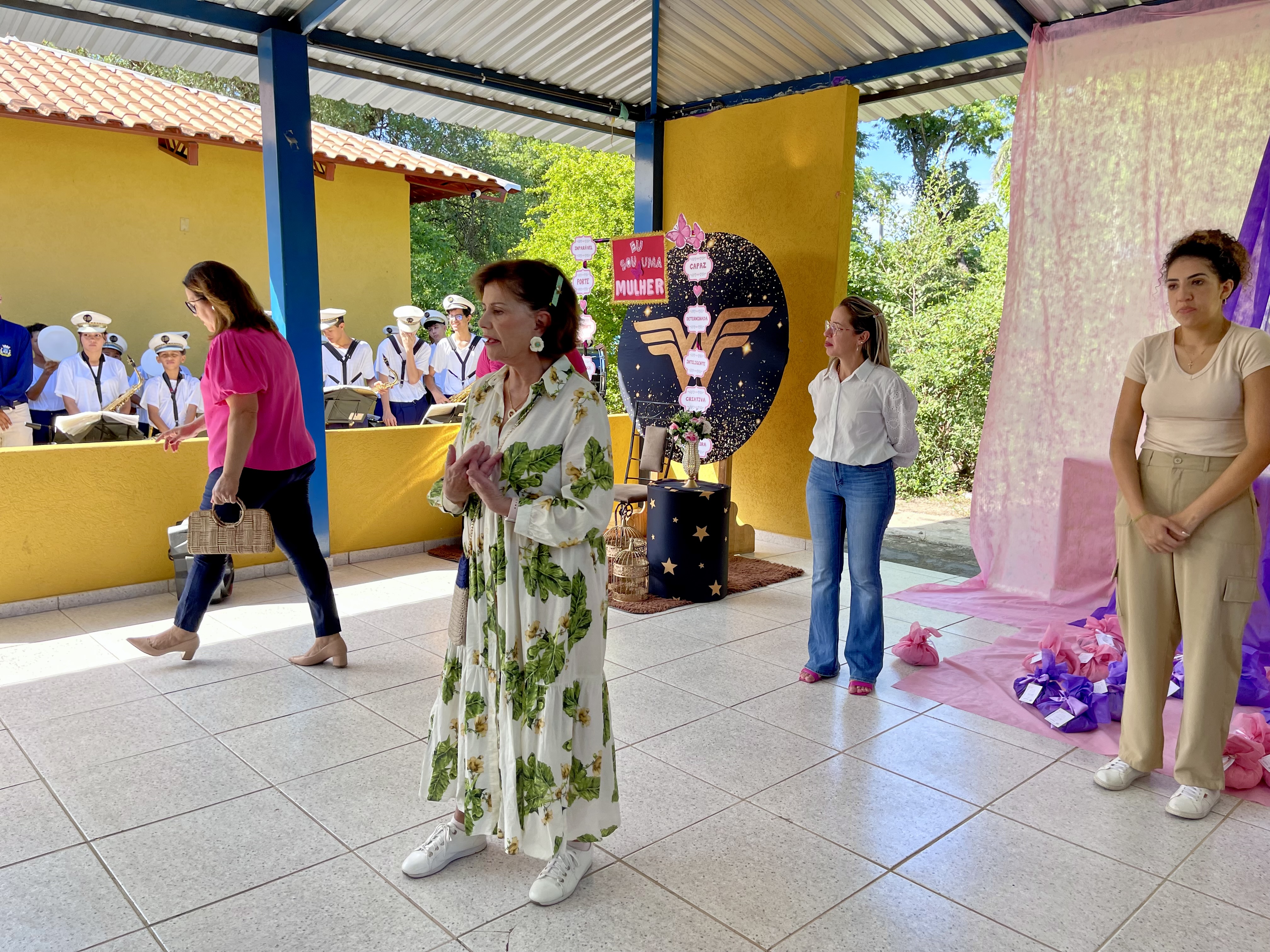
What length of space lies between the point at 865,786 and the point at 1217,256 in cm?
201

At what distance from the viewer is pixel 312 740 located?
10.6ft

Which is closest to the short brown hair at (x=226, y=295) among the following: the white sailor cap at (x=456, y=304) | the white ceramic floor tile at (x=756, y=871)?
the white ceramic floor tile at (x=756, y=871)

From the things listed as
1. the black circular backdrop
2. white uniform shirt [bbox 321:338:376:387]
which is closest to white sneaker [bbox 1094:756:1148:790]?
the black circular backdrop

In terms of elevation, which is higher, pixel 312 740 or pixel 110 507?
pixel 110 507

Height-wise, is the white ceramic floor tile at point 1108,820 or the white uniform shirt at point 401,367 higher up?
the white uniform shirt at point 401,367

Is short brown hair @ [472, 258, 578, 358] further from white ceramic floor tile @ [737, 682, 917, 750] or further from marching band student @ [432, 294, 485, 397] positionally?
marching band student @ [432, 294, 485, 397]

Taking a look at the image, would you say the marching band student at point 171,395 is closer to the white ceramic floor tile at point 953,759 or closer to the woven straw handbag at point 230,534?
the woven straw handbag at point 230,534

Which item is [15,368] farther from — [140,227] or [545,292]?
[545,292]

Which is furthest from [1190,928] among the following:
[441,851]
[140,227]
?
[140,227]

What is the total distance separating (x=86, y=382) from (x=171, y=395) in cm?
59

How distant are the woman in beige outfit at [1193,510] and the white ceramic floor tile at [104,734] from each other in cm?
329

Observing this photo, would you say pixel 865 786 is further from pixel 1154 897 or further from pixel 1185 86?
pixel 1185 86

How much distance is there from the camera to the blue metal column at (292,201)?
528 centimetres

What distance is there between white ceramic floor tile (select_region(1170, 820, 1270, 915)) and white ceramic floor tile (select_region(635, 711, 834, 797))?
1.13 metres
